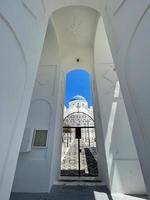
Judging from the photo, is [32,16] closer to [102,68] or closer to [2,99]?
[2,99]

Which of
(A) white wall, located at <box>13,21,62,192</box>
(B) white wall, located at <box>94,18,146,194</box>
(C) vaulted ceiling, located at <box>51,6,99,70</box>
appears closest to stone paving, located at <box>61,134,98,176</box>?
(A) white wall, located at <box>13,21,62,192</box>

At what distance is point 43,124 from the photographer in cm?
348

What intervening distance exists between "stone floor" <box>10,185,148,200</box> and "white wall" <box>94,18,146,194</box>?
21 cm

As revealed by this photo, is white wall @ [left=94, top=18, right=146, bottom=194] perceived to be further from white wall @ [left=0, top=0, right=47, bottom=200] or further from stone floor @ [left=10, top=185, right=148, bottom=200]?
white wall @ [left=0, top=0, right=47, bottom=200]

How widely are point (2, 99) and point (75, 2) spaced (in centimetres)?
258

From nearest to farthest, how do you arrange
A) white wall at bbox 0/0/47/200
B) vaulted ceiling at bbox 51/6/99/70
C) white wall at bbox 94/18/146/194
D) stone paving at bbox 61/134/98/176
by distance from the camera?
white wall at bbox 0/0/47/200 → white wall at bbox 94/18/146/194 → vaulted ceiling at bbox 51/6/99/70 → stone paving at bbox 61/134/98/176

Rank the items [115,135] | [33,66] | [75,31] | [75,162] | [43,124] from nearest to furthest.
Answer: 1. [33,66]
2. [115,135]
3. [43,124]
4. [75,31]
5. [75,162]

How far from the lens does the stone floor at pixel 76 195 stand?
8.11ft

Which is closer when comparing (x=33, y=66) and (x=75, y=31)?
(x=33, y=66)

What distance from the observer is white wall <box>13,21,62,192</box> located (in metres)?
2.83

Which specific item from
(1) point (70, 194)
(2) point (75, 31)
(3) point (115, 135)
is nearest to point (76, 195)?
(1) point (70, 194)

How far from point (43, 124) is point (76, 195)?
192 centimetres

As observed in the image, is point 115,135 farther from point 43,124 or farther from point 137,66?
point 137,66

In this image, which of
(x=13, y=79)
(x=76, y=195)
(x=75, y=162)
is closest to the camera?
(x=13, y=79)
